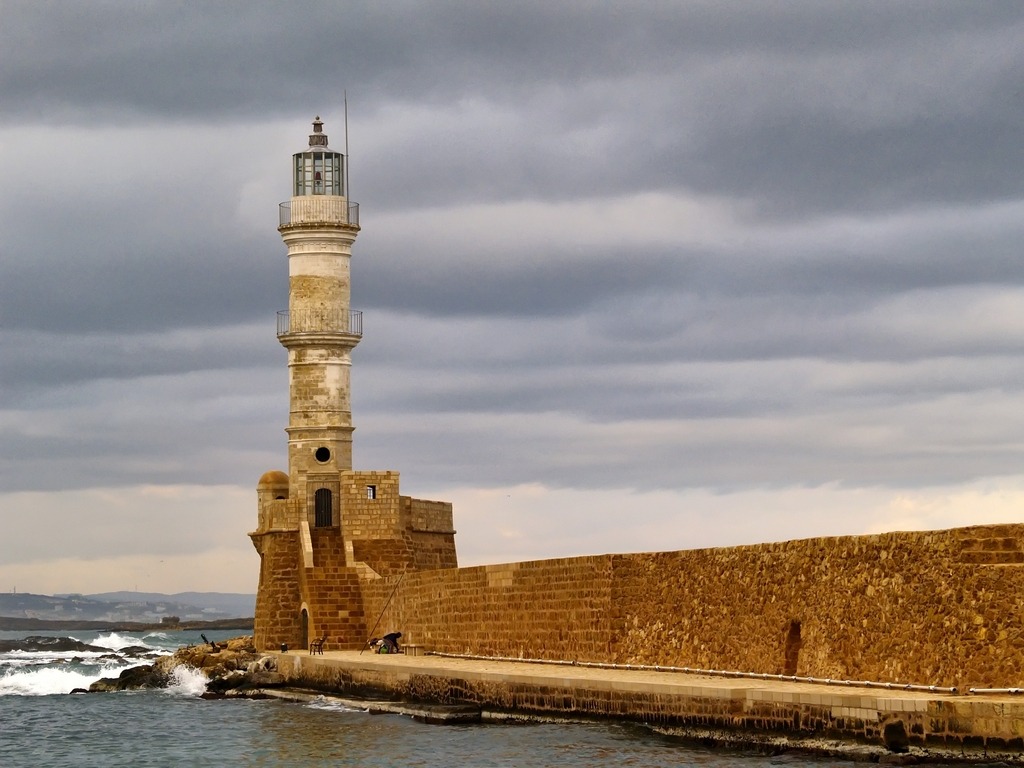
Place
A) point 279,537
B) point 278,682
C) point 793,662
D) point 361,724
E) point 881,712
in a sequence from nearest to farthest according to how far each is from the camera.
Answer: point 881,712 < point 793,662 < point 361,724 < point 278,682 < point 279,537

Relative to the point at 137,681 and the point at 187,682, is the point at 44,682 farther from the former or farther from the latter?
the point at 187,682

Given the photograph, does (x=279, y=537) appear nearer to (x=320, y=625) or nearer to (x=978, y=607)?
(x=320, y=625)

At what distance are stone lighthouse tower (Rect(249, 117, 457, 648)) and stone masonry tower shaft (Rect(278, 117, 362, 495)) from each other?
19 millimetres

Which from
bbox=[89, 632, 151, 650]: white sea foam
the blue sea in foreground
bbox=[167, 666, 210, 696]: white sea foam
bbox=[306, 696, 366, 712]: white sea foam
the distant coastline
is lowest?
the blue sea in foreground

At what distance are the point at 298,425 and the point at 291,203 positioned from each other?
4315mm

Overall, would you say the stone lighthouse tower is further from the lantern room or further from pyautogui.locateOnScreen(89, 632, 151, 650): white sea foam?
pyautogui.locateOnScreen(89, 632, 151, 650): white sea foam

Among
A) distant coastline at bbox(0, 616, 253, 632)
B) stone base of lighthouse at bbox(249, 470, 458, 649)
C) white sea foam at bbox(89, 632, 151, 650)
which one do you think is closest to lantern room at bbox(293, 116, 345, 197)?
stone base of lighthouse at bbox(249, 470, 458, 649)

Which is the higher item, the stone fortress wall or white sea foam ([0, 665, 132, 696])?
the stone fortress wall

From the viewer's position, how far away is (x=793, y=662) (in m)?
17.6

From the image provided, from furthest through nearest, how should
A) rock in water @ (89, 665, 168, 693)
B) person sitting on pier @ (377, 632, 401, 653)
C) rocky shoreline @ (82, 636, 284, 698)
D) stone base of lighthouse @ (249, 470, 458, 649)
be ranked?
rock in water @ (89, 665, 168, 693) < stone base of lighthouse @ (249, 470, 458, 649) < rocky shoreline @ (82, 636, 284, 698) < person sitting on pier @ (377, 632, 401, 653)

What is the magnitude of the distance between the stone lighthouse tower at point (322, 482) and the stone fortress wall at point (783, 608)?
5.76m

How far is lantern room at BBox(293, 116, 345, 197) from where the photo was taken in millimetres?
33688

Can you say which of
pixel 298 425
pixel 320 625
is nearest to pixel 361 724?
pixel 320 625

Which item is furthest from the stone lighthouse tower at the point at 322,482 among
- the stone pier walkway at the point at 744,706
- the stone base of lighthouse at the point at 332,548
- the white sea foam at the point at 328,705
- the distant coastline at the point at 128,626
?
the distant coastline at the point at 128,626
